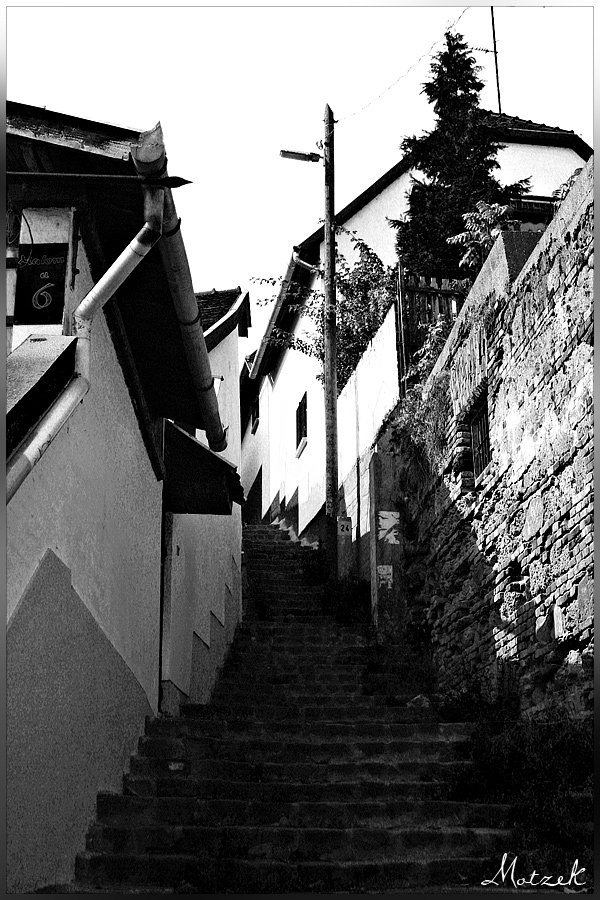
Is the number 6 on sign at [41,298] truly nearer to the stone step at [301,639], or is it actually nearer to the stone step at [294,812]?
the stone step at [294,812]

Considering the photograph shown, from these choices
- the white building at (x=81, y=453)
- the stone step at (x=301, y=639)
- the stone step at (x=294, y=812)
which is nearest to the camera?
the white building at (x=81, y=453)

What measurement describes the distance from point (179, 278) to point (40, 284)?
0.88 m

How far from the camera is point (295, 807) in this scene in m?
5.86

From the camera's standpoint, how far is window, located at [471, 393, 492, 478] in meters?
8.73

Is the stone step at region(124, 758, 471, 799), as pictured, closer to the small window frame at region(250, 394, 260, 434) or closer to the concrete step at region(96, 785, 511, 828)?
the concrete step at region(96, 785, 511, 828)

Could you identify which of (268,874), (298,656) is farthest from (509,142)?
(268,874)

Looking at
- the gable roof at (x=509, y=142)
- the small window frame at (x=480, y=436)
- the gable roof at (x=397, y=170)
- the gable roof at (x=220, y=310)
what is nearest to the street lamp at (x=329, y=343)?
the gable roof at (x=220, y=310)

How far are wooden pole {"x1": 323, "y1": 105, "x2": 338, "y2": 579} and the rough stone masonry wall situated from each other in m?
4.06

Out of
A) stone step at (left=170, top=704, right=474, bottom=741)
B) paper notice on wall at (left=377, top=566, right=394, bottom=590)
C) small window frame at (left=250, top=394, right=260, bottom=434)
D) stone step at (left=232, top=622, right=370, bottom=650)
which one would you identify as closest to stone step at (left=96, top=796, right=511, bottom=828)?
stone step at (left=170, top=704, right=474, bottom=741)

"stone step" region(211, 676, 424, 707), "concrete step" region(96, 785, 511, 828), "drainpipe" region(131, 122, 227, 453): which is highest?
"drainpipe" region(131, 122, 227, 453)

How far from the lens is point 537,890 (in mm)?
4961

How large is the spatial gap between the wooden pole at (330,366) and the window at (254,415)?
1085cm

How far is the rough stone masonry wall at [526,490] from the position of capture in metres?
6.36

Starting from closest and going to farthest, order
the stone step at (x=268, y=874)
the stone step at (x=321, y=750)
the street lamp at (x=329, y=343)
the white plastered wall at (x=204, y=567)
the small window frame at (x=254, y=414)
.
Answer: the stone step at (x=268, y=874)
the stone step at (x=321, y=750)
the white plastered wall at (x=204, y=567)
the street lamp at (x=329, y=343)
the small window frame at (x=254, y=414)
